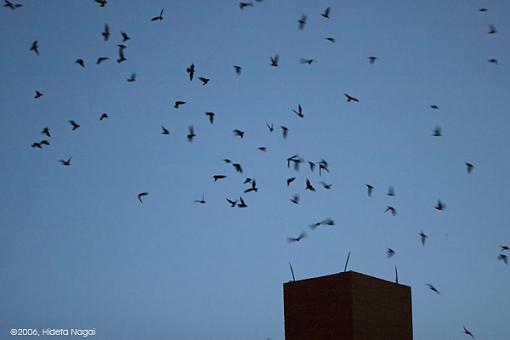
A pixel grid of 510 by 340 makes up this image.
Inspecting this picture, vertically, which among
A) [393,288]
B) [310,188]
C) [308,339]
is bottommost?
[310,188]

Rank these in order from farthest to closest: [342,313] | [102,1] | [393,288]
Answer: [393,288]
[342,313]
[102,1]

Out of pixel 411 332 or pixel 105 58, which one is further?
pixel 411 332

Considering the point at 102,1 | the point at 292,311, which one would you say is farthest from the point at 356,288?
the point at 102,1

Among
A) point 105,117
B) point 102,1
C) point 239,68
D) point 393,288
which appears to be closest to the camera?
point 102,1

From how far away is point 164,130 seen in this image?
39375mm

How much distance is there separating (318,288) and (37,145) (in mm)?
98613

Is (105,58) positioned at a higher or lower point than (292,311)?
lower

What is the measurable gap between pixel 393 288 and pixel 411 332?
10.7 m

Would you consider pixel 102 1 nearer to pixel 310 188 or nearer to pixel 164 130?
pixel 164 130

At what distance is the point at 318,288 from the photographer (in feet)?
451

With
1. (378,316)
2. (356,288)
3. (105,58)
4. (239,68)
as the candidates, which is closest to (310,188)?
(239,68)

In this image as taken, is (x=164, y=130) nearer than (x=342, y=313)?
Yes

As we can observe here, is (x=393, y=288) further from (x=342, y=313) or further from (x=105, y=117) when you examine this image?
(x=105, y=117)

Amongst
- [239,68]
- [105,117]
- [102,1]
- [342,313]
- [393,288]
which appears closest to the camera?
[102,1]
